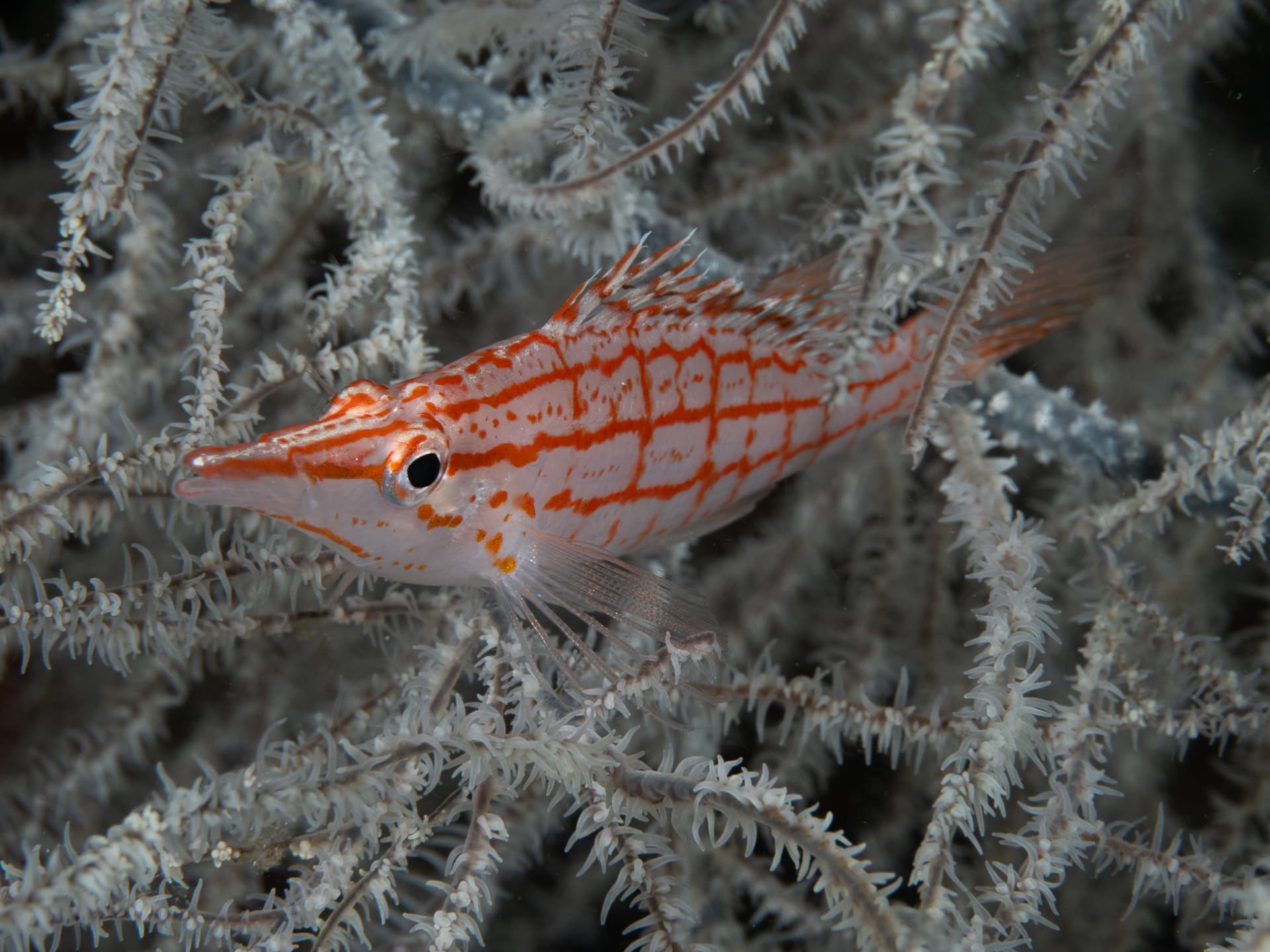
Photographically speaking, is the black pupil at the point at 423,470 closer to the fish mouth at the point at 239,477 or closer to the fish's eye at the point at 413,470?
the fish's eye at the point at 413,470

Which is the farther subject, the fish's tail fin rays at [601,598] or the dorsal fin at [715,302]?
the dorsal fin at [715,302]

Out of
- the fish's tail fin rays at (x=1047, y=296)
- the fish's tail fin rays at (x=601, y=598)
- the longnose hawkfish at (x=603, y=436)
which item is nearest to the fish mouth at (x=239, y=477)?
the longnose hawkfish at (x=603, y=436)

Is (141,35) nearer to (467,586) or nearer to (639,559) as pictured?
(467,586)

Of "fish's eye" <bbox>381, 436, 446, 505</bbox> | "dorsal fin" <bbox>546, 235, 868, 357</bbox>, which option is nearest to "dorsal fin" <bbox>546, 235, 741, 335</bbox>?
"dorsal fin" <bbox>546, 235, 868, 357</bbox>

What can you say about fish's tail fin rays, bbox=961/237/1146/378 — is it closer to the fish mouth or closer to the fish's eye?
the fish's eye

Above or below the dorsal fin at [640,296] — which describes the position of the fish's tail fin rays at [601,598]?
below

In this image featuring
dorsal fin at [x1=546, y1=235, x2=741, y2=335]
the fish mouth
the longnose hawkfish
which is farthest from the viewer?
dorsal fin at [x1=546, y1=235, x2=741, y2=335]

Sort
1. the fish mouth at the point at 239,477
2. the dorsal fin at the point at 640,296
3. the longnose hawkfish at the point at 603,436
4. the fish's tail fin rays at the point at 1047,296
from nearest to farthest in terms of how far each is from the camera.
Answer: the fish mouth at the point at 239,477
the longnose hawkfish at the point at 603,436
the dorsal fin at the point at 640,296
the fish's tail fin rays at the point at 1047,296

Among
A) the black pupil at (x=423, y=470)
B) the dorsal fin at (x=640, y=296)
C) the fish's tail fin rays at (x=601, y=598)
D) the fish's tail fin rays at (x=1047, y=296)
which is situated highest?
the fish's tail fin rays at (x=1047, y=296)
